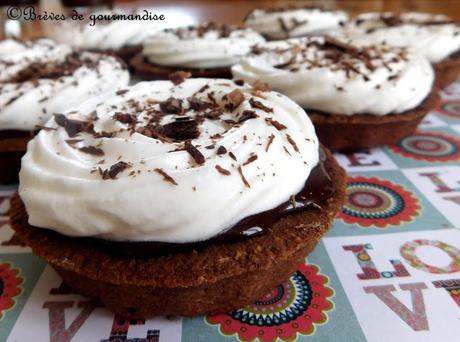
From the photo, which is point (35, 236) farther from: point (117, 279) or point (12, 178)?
point (12, 178)

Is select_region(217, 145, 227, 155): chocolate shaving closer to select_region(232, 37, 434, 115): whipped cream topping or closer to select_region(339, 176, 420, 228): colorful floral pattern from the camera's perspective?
select_region(339, 176, 420, 228): colorful floral pattern

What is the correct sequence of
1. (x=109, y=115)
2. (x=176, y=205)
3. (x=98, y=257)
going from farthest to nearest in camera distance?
(x=109, y=115), (x=98, y=257), (x=176, y=205)

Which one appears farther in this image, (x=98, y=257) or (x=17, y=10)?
(x=17, y=10)

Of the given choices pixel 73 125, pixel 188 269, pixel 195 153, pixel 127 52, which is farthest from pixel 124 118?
pixel 127 52

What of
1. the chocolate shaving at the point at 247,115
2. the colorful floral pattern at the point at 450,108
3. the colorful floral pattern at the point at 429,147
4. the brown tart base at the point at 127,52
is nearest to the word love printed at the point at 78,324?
the chocolate shaving at the point at 247,115

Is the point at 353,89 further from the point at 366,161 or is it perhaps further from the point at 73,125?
the point at 73,125

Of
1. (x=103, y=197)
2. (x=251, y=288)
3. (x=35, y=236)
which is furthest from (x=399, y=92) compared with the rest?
(x=35, y=236)

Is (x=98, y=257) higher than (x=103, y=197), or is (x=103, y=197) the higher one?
(x=103, y=197)
